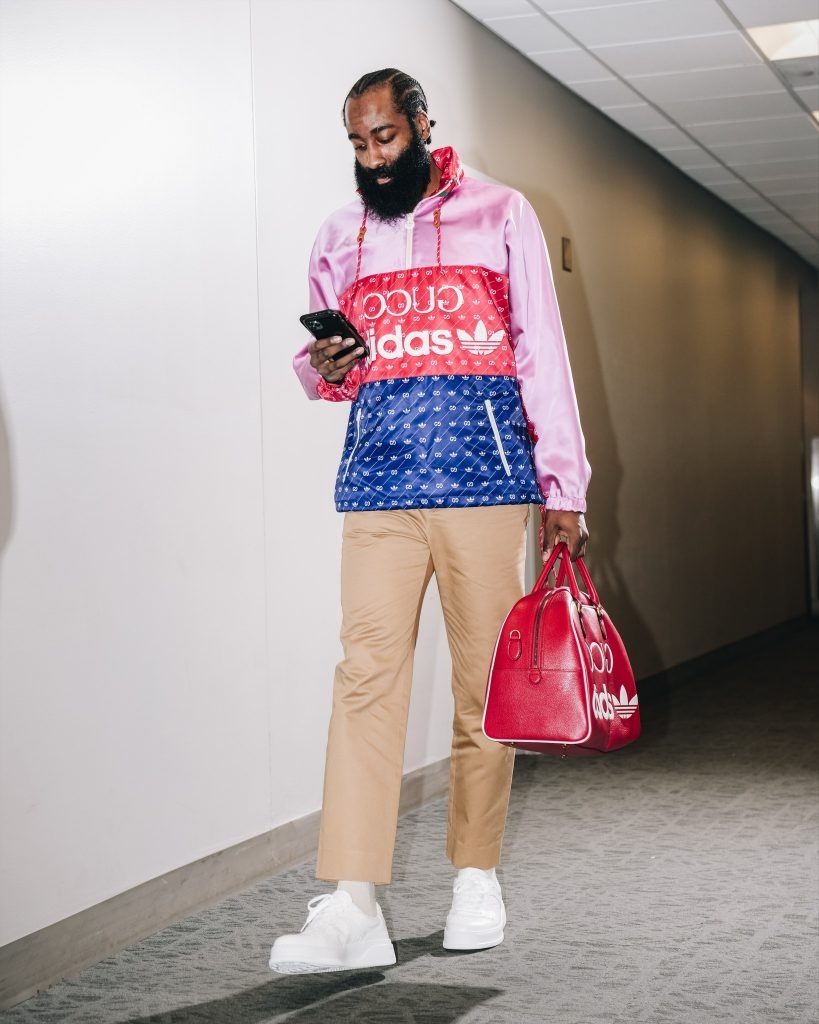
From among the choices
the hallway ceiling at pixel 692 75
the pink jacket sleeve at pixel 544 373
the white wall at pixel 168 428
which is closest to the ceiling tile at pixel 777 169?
the hallway ceiling at pixel 692 75

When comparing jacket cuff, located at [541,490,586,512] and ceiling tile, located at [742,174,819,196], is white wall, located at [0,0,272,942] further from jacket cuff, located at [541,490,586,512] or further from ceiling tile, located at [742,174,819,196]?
ceiling tile, located at [742,174,819,196]

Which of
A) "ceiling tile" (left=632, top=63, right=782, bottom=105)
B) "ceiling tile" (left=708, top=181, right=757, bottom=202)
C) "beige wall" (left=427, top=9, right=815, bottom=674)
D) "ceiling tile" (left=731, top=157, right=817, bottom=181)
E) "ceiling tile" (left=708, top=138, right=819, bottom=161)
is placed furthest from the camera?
"ceiling tile" (left=708, top=181, right=757, bottom=202)

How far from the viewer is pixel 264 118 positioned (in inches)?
128

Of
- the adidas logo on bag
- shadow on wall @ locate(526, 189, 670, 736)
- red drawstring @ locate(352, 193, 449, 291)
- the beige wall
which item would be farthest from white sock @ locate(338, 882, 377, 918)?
shadow on wall @ locate(526, 189, 670, 736)

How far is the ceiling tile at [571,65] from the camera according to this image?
502 cm

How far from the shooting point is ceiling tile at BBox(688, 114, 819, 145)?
615 cm

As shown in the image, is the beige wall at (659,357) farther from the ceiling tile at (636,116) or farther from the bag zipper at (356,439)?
the bag zipper at (356,439)

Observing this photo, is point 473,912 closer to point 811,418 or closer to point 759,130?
point 759,130

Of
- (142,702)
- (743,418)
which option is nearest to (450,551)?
(142,702)

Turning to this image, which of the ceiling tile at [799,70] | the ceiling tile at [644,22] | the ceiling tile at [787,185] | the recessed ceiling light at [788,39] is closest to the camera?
the ceiling tile at [644,22]

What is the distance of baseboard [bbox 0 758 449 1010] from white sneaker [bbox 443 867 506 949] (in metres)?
0.63

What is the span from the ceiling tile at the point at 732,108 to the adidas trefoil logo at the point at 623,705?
4.13 metres

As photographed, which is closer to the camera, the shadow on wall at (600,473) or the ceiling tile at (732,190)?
the shadow on wall at (600,473)

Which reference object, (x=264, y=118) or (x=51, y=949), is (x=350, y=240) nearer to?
(x=264, y=118)
